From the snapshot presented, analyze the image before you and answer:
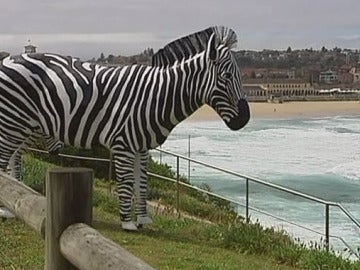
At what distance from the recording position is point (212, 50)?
7.81m

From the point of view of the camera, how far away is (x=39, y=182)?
1052 centimetres

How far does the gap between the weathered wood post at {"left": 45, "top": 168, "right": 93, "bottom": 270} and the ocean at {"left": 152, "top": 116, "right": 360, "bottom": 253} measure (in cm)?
650

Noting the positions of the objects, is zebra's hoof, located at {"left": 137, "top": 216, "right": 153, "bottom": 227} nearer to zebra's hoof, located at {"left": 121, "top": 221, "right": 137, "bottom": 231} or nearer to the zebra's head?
zebra's hoof, located at {"left": 121, "top": 221, "right": 137, "bottom": 231}

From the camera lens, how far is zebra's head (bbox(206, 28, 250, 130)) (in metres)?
7.77

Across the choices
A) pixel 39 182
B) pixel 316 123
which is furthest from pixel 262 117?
pixel 39 182

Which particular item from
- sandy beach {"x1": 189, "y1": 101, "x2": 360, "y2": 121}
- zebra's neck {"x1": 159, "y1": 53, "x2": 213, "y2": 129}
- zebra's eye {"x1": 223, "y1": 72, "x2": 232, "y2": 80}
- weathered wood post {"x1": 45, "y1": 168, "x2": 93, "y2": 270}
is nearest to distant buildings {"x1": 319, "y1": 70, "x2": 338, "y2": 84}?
sandy beach {"x1": 189, "y1": 101, "x2": 360, "y2": 121}

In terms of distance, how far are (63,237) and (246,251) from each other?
195 inches

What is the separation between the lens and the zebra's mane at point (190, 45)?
25.9 feet

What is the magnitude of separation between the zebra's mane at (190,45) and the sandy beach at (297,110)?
153 feet

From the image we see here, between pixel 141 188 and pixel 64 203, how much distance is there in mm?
5507

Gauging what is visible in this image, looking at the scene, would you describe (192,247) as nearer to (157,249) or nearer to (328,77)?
(157,249)

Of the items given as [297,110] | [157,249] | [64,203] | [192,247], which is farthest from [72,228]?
[297,110]

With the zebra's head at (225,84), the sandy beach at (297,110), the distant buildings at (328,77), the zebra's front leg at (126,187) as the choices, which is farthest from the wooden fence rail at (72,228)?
the distant buildings at (328,77)

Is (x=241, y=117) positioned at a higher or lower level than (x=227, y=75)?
lower
